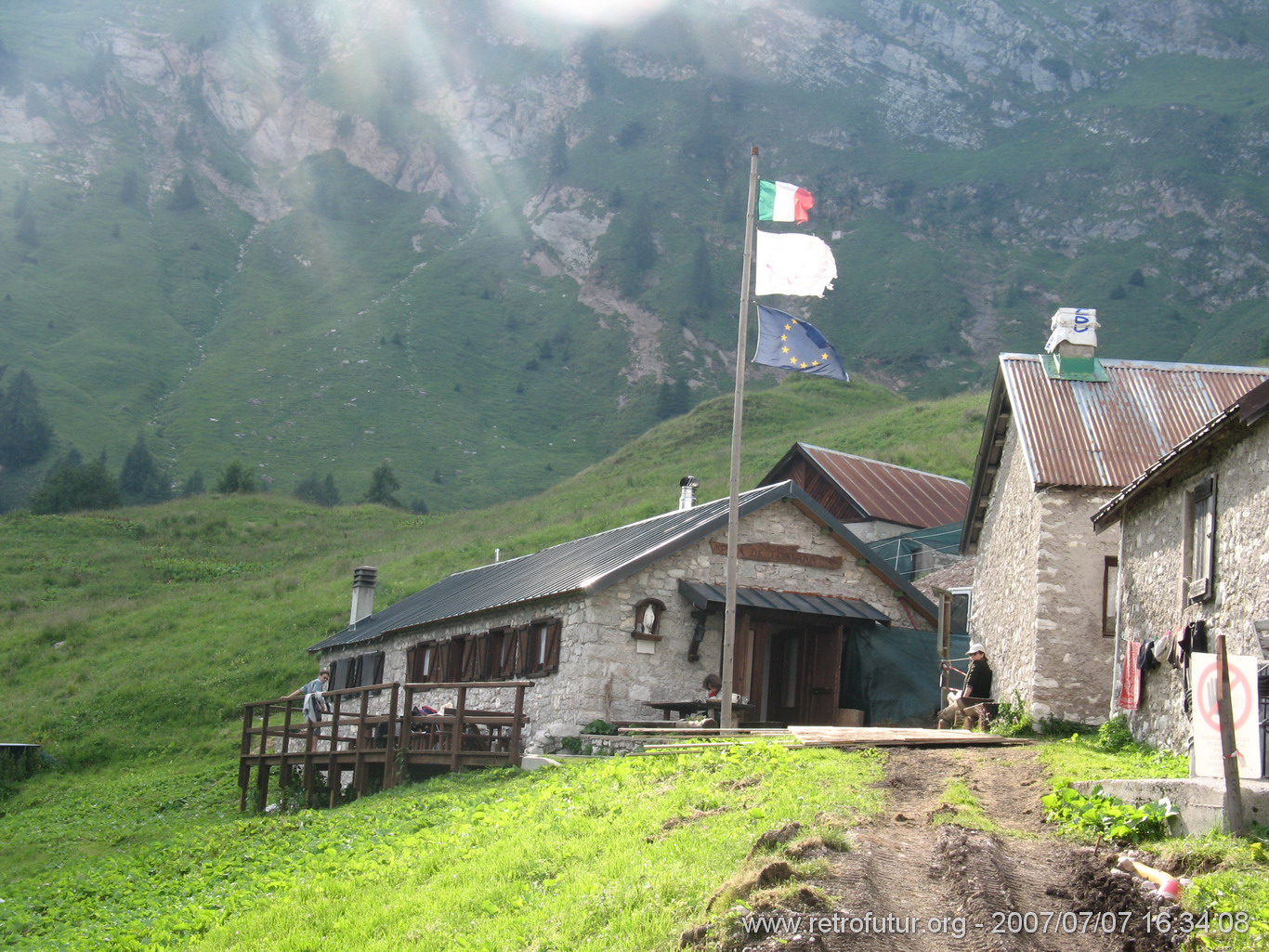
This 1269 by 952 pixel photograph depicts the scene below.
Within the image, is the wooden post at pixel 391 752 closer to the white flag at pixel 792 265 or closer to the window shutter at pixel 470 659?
the window shutter at pixel 470 659

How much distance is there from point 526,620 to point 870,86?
176 m

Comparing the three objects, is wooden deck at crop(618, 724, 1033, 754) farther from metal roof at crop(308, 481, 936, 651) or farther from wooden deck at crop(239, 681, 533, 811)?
metal roof at crop(308, 481, 936, 651)

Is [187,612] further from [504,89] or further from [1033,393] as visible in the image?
[504,89]

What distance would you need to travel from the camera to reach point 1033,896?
7.70 metres

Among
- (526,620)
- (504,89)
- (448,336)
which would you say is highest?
(504,89)

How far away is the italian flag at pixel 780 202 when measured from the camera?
1931 cm

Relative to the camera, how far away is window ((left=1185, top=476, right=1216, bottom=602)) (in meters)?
13.4

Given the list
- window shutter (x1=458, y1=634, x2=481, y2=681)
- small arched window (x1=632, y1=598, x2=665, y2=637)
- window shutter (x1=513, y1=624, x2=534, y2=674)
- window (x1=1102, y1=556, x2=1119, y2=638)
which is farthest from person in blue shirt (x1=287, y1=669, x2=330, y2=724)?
window (x1=1102, y1=556, x2=1119, y2=638)

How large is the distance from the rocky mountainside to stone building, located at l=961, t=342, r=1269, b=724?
226 feet

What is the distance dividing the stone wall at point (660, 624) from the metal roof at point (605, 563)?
299 mm

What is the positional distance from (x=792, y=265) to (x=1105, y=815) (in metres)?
11.3

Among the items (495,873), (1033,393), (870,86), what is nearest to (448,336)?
(870,86)

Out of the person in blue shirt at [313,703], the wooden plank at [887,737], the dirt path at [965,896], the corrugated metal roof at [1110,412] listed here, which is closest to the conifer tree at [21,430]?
the person in blue shirt at [313,703]

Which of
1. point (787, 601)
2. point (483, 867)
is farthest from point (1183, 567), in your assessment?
point (787, 601)
